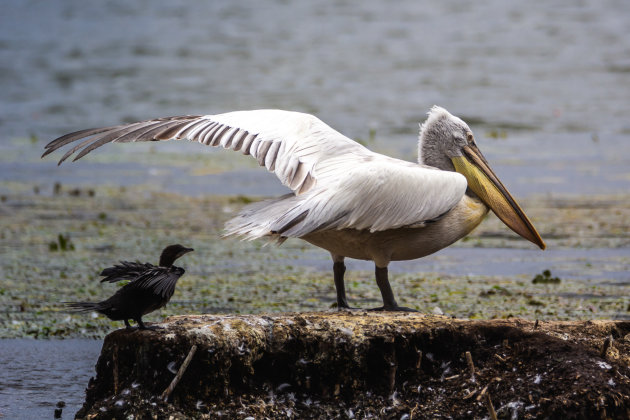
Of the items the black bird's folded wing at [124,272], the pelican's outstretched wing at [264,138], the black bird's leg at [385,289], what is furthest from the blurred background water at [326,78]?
the black bird's leg at [385,289]

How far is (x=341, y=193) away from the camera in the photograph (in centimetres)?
374

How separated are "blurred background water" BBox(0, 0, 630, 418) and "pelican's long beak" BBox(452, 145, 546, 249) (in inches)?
62.2

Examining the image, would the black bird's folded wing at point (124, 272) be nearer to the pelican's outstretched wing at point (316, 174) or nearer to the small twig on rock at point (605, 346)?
the pelican's outstretched wing at point (316, 174)

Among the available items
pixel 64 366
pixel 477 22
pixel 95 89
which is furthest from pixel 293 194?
pixel 477 22

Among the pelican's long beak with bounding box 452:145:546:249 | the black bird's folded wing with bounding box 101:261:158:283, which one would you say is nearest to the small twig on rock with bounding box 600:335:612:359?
the pelican's long beak with bounding box 452:145:546:249

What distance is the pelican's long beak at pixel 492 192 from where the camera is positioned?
435cm

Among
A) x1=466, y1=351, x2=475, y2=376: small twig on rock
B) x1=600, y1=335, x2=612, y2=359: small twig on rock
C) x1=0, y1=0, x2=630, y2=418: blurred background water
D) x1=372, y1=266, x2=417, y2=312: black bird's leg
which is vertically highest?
x1=0, y1=0, x2=630, y2=418: blurred background water

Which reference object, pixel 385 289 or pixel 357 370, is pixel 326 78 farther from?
pixel 357 370

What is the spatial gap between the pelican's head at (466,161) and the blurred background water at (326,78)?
161cm

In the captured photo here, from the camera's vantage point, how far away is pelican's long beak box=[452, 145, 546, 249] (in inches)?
171

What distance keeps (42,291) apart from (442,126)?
2441 millimetres

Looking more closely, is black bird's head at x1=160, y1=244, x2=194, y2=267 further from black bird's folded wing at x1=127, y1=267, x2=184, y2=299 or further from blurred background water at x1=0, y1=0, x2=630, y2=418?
blurred background water at x1=0, y1=0, x2=630, y2=418

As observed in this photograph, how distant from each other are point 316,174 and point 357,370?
2.85ft

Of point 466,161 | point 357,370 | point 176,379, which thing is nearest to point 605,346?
point 357,370
